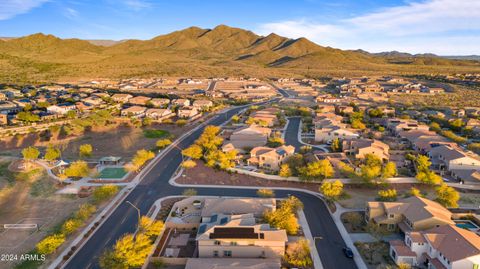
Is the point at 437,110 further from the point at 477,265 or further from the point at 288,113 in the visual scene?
the point at 477,265

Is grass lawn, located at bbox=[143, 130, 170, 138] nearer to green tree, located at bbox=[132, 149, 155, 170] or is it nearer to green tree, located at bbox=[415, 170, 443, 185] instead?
green tree, located at bbox=[132, 149, 155, 170]

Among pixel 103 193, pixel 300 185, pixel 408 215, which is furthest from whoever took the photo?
pixel 300 185

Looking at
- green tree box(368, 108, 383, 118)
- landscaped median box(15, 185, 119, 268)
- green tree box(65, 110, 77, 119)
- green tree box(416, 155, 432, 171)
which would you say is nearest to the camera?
landscaped median box(15, 185, 119, 268)

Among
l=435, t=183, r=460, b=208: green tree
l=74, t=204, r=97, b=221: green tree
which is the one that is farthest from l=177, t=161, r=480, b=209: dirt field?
l=74, t=204, r=97, b=221: green tree

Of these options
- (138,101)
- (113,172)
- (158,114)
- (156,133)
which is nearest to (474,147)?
(113,172)

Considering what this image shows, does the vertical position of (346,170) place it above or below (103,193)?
above

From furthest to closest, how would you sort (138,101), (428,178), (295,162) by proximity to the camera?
(138,101)
(295,162)
(428,178)

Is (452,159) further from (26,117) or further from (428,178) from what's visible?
(26,117)

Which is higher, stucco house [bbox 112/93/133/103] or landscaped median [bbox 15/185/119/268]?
stucco house [bbox 112/93/133/103]
